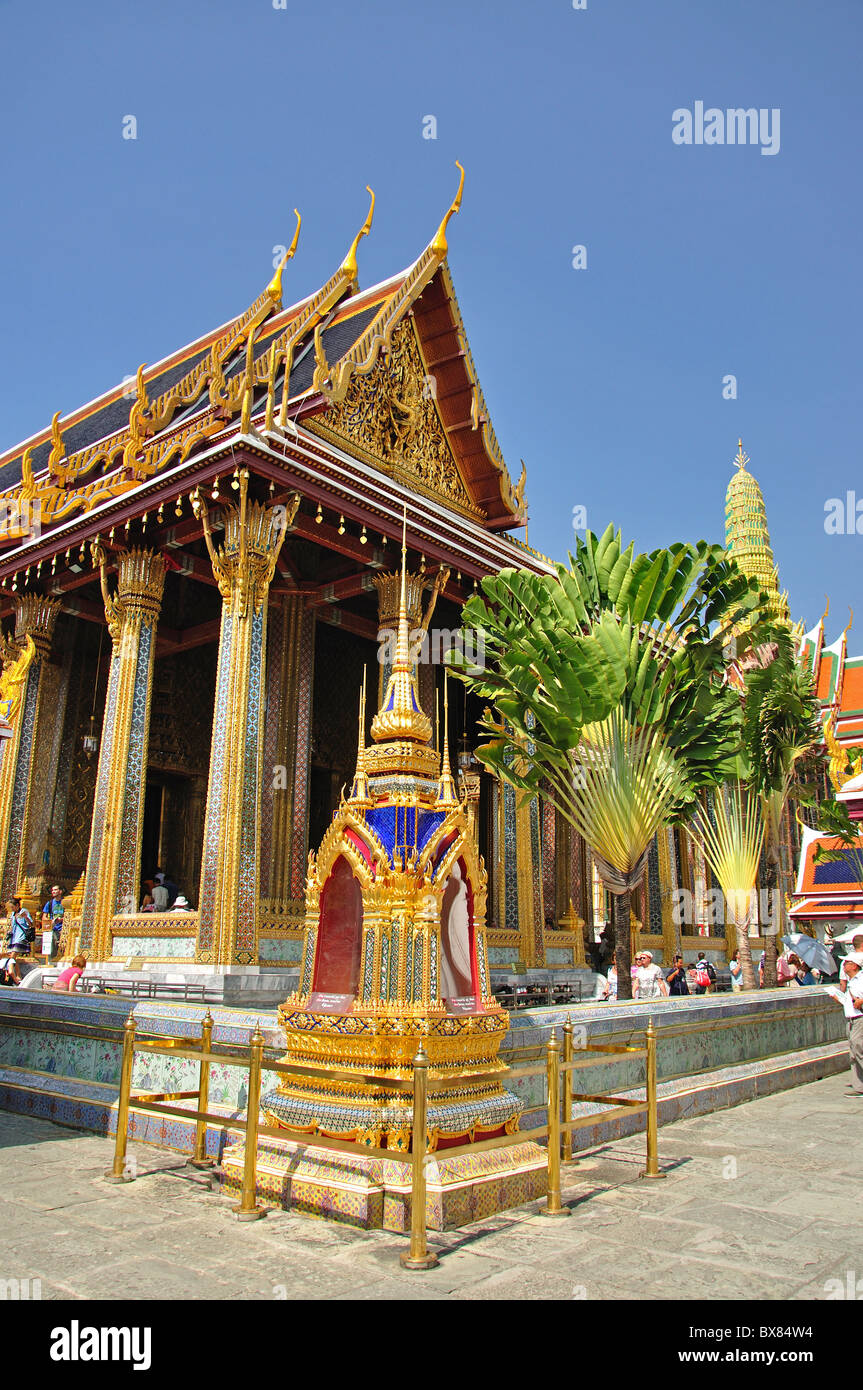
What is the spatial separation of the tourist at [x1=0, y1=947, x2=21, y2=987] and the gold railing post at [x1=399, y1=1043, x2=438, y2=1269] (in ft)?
30.2

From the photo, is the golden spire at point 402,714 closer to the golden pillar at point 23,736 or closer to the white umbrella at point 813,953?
the golden pillar at point 23,736

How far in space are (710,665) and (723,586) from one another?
89 cm

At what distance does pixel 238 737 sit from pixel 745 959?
7316 mm

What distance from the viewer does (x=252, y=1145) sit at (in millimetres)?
4457

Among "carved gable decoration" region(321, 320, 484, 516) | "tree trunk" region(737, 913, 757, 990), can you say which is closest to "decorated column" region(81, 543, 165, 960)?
"carved gable decoration" region(321, 320, 484, 516)

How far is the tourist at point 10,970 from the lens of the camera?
11.6 meters

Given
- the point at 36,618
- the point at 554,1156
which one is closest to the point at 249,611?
the point at 36,618

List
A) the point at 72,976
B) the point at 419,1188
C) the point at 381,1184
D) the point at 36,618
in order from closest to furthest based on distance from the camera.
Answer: the point at 419,1188 → the point at 381,1184 → the point at 72,976 → the point at 36,618

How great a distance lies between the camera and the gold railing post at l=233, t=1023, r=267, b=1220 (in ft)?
14.4

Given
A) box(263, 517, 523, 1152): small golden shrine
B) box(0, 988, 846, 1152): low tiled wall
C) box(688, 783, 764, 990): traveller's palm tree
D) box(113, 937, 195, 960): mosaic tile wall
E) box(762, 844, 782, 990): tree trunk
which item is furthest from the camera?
box(762, 844, 782, 990): tree trunk

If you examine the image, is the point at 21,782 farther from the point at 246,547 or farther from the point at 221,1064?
the point at 221,1064

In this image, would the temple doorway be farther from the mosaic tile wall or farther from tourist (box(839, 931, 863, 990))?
tourist (box(839, 931, 863, 990))

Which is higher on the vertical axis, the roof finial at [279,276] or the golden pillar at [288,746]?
the roof finial at [279,276]

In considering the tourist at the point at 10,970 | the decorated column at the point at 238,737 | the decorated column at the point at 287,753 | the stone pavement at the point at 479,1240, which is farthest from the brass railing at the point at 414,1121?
the decorated column at the point at 287,753
